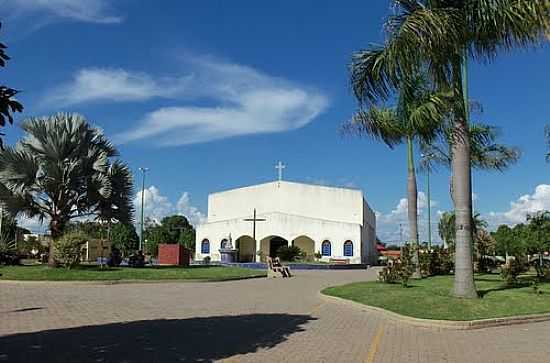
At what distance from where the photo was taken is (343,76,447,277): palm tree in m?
18.2

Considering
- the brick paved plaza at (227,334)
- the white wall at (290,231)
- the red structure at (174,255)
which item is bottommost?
the brick paved plaza at (227,334)

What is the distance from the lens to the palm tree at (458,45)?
47.9ft

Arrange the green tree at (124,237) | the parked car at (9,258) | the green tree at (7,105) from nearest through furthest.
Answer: the green tree at (7,105) < the parked car at (9,258) < the green tree at (124,237)

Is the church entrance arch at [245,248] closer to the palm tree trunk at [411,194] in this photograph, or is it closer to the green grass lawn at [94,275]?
the green grass lawn at [94,275]

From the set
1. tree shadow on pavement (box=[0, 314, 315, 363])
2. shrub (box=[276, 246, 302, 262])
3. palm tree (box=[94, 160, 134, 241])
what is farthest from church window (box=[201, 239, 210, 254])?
tree shadow on pavement (box=[0, 314, 315, 363])

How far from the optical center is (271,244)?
65.6 m

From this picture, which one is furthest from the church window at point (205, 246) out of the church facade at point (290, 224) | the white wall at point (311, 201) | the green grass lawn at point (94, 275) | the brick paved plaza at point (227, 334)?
the brick paved plaza at point (227, 334)

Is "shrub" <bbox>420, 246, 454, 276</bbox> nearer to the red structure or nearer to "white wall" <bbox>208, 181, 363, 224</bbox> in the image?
the red structure

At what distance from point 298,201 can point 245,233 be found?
23.4 feet

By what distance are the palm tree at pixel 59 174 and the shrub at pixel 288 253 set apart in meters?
28.0

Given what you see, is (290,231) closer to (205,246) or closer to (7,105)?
(205,246)

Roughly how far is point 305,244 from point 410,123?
4492cm

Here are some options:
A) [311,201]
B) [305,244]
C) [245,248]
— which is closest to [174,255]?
[305,244]

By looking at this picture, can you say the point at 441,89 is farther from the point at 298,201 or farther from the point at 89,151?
the point at 298,201
